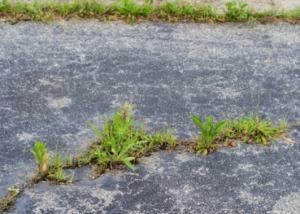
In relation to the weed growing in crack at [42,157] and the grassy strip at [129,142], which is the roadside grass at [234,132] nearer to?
the grassy strip at [129,142]

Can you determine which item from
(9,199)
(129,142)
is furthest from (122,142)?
(9,199)

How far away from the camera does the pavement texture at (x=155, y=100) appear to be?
2900 mm

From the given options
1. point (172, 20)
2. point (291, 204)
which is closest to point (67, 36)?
point (172, 20)

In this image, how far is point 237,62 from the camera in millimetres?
3951

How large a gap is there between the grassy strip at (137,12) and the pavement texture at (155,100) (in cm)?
9

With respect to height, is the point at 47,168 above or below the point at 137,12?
below

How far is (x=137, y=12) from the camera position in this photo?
4.39 metres

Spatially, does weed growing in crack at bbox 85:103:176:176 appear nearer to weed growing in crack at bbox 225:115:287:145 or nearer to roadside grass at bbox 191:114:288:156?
roadside grass at bbox 191:114:288:156

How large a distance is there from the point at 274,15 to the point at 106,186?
2102mm

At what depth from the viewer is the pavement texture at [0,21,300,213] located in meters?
2.90

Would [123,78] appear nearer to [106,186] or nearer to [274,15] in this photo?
[106,186]

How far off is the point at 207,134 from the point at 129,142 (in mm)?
381

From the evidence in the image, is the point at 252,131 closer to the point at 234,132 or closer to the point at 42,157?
the point at 234,132

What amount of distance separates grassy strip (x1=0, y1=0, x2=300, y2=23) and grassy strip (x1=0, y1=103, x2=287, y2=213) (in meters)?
1.15
